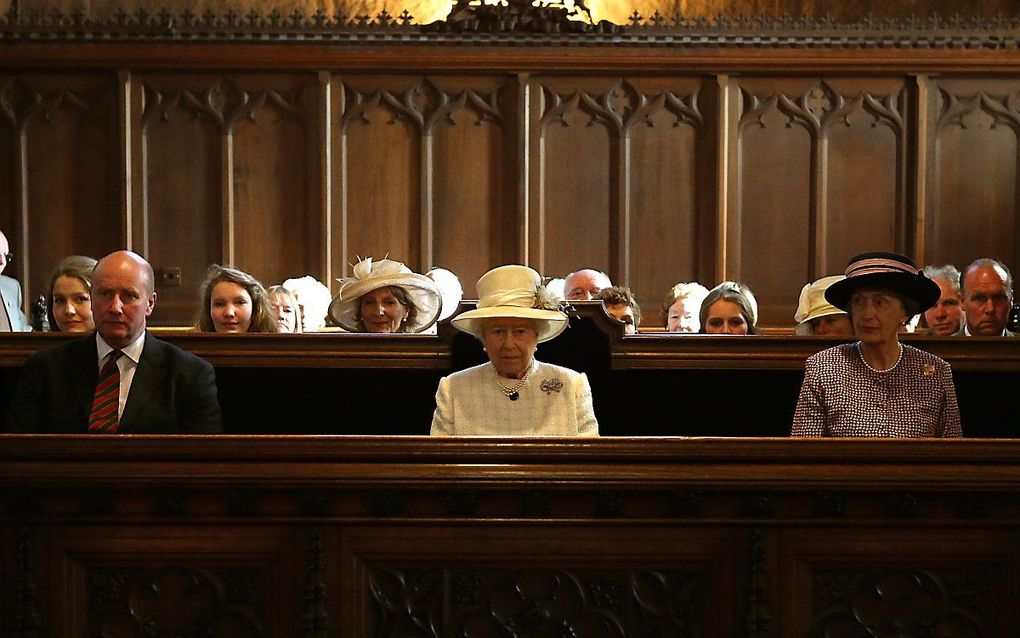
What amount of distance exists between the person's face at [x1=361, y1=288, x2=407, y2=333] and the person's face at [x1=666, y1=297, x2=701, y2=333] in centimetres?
190

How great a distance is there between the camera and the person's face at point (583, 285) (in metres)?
6.79

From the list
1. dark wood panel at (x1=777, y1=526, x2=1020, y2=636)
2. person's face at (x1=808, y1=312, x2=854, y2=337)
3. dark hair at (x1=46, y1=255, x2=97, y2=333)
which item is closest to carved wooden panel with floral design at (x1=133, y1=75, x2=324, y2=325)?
dark hair at (x1=46, y1=255, x2=97, y2=333)

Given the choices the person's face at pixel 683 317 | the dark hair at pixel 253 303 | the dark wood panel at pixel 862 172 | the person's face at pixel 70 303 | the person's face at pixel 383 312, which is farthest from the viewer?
the dark wood panel at pixel 862 172

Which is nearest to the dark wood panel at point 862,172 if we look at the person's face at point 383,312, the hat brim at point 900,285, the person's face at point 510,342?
the person's face at point 383,312

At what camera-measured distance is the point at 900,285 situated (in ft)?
12.9

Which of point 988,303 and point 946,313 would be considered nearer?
point 988,303

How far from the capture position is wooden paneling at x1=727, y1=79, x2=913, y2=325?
27.0 feet

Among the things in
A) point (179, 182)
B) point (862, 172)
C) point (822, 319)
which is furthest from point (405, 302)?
point (862, 172)

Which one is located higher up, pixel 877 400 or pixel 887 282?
pixel 887 282

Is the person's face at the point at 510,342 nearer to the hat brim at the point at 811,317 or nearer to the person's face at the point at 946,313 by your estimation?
the hat brim at the point at 811,317

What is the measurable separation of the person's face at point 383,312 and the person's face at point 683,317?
190 centimetres

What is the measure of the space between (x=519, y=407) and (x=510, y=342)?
22cm

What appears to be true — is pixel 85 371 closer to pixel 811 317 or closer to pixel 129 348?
pixel 129 348

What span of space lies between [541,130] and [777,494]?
6045 mm
